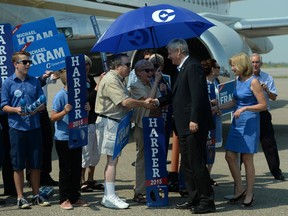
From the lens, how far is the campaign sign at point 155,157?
5910mm

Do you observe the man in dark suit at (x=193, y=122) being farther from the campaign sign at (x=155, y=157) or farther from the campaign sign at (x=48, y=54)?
the campaign sign at (x=48, y=54)

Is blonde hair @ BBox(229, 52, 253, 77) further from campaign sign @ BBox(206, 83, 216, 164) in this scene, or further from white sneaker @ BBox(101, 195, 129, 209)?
white sneaker @ BBox(101, 195, 129, 209)

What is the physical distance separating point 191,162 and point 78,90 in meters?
1.29

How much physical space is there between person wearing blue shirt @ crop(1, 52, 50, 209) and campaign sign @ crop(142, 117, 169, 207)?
1.05m

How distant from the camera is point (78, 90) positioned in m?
5.72

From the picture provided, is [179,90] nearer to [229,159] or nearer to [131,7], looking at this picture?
[229,159]

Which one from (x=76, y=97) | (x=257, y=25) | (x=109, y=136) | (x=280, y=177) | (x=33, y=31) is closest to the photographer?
(x=76, y=97)

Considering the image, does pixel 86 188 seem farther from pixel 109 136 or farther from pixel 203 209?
pixel 203 209

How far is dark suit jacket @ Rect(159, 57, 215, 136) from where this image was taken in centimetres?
549

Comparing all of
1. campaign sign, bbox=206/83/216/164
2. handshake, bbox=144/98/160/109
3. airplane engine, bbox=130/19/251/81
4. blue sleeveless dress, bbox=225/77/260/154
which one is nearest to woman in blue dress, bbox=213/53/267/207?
blue sleeveless dress, bbox=225/77/260/154

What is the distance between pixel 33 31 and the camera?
6.74m

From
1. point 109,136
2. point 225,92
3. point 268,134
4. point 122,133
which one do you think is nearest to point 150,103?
point 122,133

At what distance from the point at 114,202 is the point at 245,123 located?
4.97ft

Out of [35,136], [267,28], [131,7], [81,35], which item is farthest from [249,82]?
[267,28]
